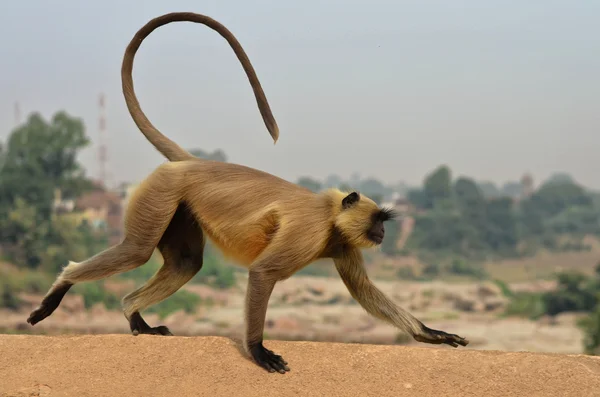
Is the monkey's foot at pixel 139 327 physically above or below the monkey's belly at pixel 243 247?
below

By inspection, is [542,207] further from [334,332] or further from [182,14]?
[182,14]

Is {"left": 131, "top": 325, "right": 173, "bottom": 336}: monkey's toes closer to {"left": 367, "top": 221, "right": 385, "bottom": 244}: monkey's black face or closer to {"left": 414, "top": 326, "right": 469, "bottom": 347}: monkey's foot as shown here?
{"left": 367, "top": 221, "right": 385, "bottom": 244}: monkey's black face

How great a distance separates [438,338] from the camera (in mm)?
6660

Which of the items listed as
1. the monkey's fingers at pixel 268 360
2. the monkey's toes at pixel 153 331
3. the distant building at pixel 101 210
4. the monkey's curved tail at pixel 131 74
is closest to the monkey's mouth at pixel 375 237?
the monkey's fingers at pixel 268 360

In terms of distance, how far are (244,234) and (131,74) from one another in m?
2.18

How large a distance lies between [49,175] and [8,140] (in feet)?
14.2

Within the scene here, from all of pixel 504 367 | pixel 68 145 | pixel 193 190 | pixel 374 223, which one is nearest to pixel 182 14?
pixel 193 190

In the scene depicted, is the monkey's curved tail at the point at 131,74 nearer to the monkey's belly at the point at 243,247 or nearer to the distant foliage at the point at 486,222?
the monkey's belly at the point at 243,247

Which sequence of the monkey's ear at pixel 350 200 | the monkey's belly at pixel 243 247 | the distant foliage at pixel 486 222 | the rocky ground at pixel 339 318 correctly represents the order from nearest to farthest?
the monkey's ear at pixel 350 200 → the monkey's belly at pixel 243 247 → the rocky ground at pixel 339 318 → the distant foliage at pixel 486 222

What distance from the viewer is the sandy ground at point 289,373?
6289mm

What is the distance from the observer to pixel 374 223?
6.56 m

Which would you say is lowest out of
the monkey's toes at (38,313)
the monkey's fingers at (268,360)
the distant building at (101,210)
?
the monkey's toes at (38,313)

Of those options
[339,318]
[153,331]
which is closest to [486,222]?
[339,318]

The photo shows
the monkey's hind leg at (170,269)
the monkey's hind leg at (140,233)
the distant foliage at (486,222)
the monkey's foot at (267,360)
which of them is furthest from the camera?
the distant foliage at (486,222)
